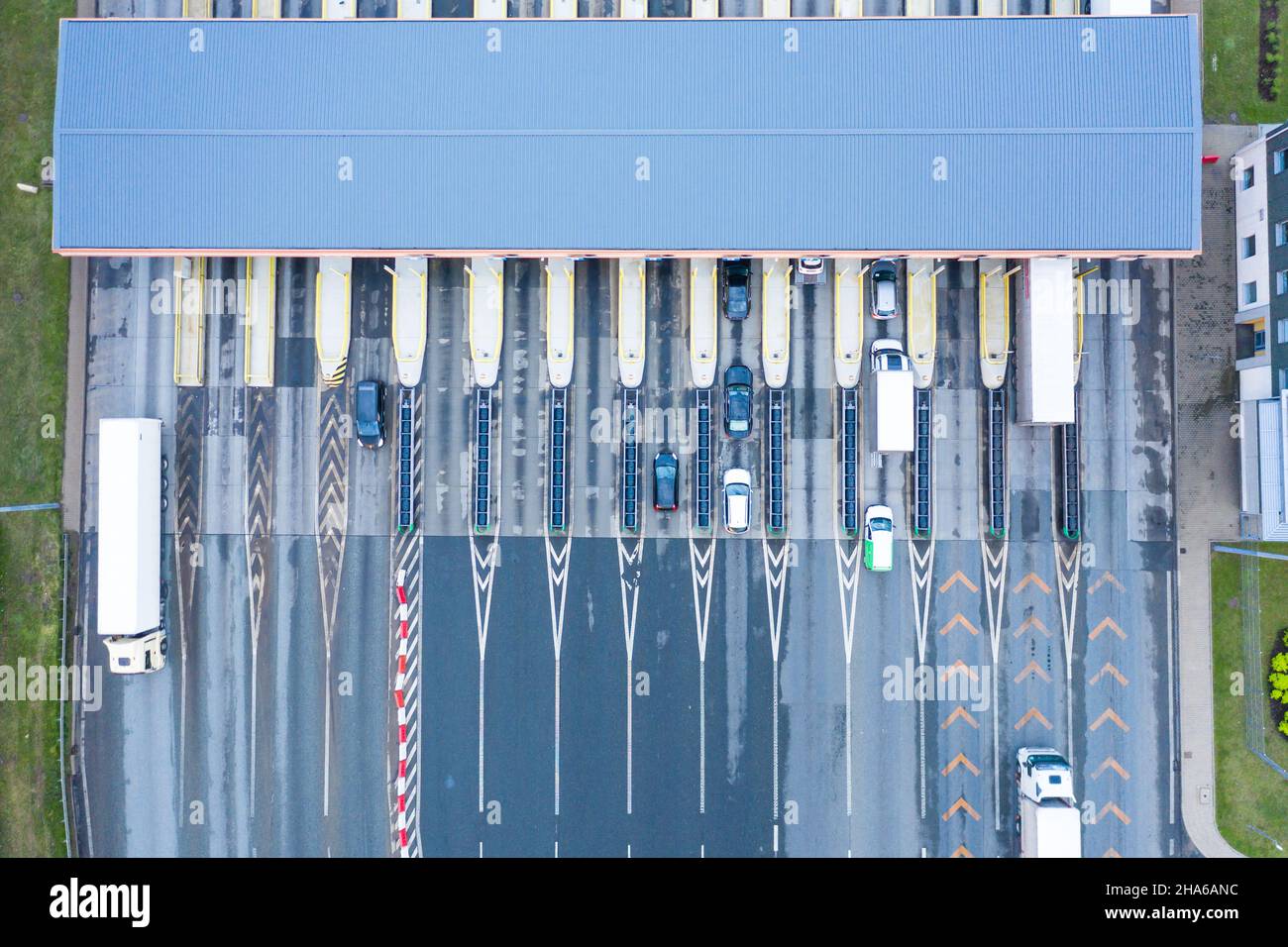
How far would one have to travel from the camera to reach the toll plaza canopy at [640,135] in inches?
1377

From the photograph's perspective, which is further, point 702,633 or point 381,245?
point 702,633

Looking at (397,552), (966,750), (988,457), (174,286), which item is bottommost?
(966,750)

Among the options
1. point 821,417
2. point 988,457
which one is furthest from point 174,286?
point 988,457

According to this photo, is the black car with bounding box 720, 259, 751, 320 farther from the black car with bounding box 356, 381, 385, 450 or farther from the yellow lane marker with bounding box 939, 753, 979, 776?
the yellow lane marker with bounding box 939, 753, 979, 776

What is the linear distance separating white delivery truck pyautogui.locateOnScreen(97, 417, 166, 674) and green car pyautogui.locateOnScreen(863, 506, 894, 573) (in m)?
34.2

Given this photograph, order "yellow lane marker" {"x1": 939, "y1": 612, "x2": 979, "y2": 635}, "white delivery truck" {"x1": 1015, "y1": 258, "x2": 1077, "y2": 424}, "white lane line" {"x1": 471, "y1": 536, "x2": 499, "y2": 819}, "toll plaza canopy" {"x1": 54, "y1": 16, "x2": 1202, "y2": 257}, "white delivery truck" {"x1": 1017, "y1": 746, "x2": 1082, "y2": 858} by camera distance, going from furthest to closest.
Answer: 1. "white lane line" {"x1": 471, "y1": 536, "x2": 499, "y2": 819}
2. "yellow lane marker" {"x1": 939, "y1": 612, "x2": 979, "y2": 635}
3. "white delivery truck" {"x1": 1015, "y1": 258, "x2": 1077, "y2": 424}
4. "white delivery truck" {"x1": 1017, "y1": 746, "x2": 1082, "y2": 858}
5. "toll plaza canopy" {"x1": 54, "y1": 16, "x2": 1202, "y2": 257}

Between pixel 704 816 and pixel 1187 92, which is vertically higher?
pixel 1187 92

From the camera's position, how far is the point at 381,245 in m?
35.9

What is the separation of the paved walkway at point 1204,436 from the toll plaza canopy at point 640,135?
217 inches

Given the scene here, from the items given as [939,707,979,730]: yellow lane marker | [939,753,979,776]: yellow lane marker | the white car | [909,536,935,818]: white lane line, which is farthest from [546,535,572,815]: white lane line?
[939,707,979,730]: yellow lane marker

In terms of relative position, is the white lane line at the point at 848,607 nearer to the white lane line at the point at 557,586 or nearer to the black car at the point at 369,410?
the white lane line at the point at 557,586

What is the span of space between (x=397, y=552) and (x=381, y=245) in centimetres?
1448

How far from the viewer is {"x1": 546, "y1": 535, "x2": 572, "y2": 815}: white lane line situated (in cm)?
3878
